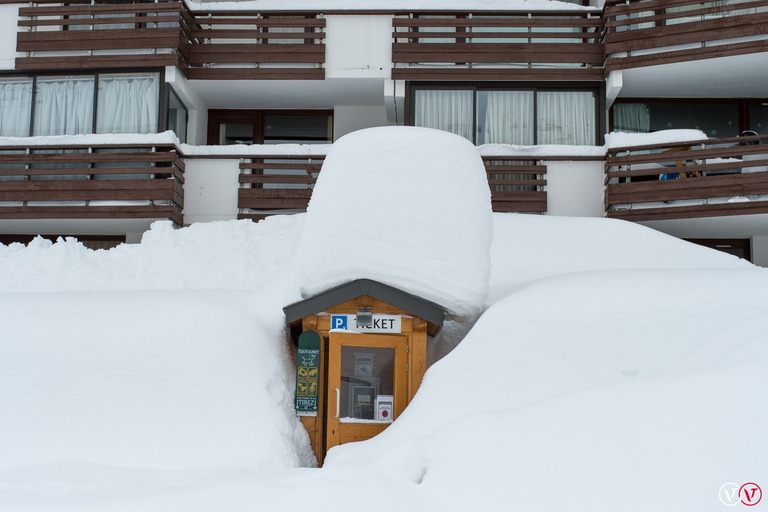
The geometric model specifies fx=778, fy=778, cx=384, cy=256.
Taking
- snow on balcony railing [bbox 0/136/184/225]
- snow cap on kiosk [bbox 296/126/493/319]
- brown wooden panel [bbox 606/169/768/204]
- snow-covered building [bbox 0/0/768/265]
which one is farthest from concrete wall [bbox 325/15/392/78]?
snow cap on kiosk [bbox 296/126/493/319]

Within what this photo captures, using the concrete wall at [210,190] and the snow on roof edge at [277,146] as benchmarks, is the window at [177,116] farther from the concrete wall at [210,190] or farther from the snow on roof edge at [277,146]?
the concrete wall at [210,190]

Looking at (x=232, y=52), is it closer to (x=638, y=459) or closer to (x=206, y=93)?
(x=206, y=93)

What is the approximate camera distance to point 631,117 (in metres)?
17.1

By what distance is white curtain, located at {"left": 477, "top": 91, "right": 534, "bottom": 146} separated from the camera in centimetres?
1627

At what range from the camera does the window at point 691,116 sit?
16766 mm

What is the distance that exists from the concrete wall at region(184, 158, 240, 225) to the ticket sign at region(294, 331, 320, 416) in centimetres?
730

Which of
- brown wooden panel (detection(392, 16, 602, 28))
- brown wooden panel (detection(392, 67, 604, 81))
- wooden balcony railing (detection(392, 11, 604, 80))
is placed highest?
brown wooden panel (detection(392, 16, 602, 28))

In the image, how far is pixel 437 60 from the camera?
639 inches

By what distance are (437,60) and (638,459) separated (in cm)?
1213

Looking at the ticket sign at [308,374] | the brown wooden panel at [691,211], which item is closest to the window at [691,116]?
the brown wooden panel at [691,211]

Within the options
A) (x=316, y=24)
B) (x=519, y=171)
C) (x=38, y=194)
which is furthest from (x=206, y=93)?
(x=519, y=171)

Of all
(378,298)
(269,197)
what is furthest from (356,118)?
(378,298)

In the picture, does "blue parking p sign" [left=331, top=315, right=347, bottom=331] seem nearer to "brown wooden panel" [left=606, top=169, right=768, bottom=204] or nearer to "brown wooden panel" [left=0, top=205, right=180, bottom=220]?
"brown wooden panel" [left=0, top=205, right=180, bottom=220]

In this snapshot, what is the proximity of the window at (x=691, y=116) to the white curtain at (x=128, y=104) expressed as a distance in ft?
32.3
